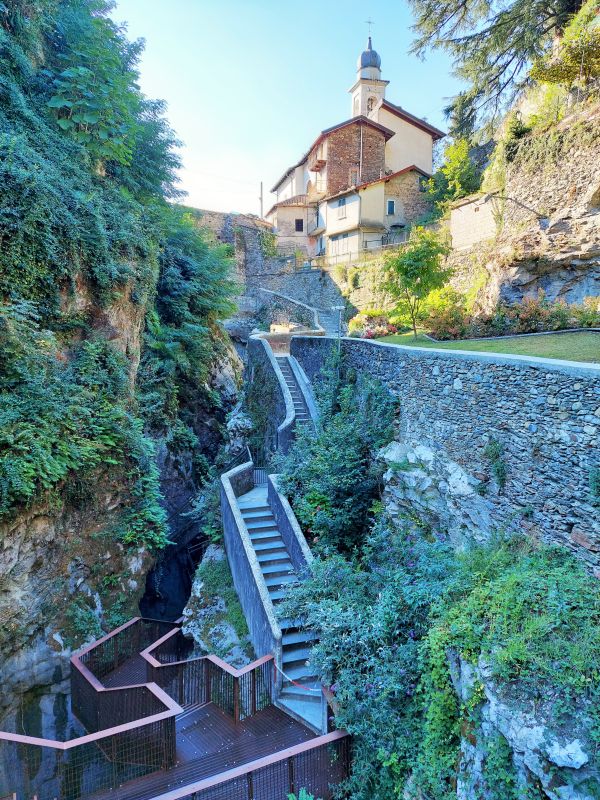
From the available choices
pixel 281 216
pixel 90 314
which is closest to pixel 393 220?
pixel 281 216

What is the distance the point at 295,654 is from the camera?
7043 millimetres

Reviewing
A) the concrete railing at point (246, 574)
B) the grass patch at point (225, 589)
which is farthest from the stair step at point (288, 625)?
the grass patch at point (225, 589)

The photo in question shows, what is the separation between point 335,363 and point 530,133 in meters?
10.3

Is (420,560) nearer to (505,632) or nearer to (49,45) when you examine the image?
(505,632)

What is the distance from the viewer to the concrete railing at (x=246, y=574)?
7070 mm

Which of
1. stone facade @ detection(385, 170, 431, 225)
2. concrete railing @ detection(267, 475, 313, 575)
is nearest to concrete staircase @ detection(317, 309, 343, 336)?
stone facade @ detection(385, 170, 431, 225)

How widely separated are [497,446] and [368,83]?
4021 centimetres

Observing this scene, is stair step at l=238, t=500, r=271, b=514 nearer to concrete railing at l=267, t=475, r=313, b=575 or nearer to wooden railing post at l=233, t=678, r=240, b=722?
concrete railing at l=267, t=475, r=313, b=575

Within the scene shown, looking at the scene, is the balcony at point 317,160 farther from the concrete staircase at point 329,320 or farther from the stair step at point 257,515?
the stair step at point 257,515

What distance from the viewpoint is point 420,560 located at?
244 inches

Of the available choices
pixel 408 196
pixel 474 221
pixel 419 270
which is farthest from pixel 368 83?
pixel 419 270

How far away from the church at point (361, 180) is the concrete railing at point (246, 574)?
1908 centimetres

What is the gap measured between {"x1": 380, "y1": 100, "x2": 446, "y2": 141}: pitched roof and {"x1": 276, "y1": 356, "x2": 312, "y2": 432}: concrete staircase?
2631 centimetres

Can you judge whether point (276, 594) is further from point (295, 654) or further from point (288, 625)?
point (295, 654)
